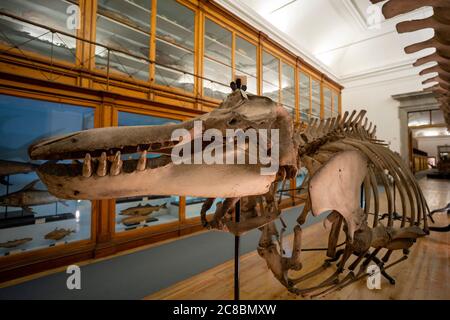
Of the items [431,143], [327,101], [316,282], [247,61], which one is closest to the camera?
[316,282]

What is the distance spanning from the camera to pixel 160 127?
32.4 inches

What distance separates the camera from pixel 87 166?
0.72 meters

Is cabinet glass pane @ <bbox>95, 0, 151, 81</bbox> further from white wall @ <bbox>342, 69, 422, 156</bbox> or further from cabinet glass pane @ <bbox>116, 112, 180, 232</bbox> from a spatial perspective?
white wall @ <bbox>342, 69, 422, 156</bbox>

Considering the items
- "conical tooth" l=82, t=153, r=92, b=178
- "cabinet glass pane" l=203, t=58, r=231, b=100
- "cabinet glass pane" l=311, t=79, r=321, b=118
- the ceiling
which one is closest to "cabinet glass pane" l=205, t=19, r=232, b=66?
"cabinet glass pane" l=203, t=58, r=231, b=100

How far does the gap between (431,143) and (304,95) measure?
63.3ft

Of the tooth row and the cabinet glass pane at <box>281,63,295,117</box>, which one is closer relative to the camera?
the tooth row

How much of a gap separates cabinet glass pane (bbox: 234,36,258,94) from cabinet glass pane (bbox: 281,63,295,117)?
1298mm

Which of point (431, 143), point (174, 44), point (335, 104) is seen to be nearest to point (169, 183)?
point (174, 44)

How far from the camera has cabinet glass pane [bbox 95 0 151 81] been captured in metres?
3.22

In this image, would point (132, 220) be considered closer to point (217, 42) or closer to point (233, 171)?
point (233, 171)

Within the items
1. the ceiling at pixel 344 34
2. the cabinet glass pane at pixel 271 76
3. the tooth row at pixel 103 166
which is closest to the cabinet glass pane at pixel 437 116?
the ceiling at pixel 344 34

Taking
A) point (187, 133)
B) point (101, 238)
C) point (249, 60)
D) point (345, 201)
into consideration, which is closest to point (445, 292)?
point (345, 201)

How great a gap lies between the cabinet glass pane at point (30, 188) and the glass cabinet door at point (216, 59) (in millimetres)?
2482
